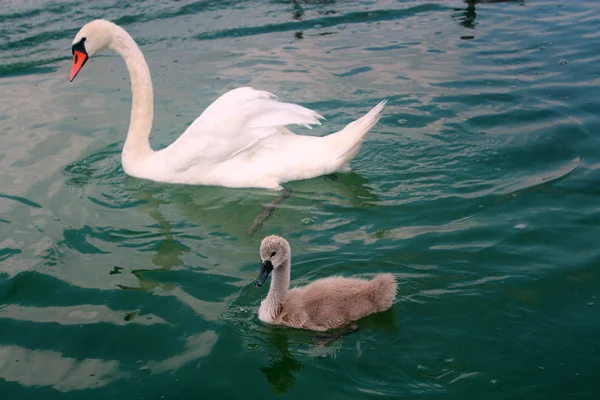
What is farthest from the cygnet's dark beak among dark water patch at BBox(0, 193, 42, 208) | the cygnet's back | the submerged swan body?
dark water patch at BBox(0, 193, 42, 208)

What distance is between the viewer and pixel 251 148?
6691mm

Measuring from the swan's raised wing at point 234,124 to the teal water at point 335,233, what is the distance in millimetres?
438

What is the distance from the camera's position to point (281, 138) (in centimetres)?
676

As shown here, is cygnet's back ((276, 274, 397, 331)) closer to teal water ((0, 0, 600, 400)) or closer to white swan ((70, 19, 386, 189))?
teal water ((0, 0, 600, 400))

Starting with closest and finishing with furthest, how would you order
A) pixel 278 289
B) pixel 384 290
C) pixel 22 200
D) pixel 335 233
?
pixel 384 290, pixel 278 289, pixel 335 233, pixel 22 200

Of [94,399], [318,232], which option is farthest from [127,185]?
[94,399]

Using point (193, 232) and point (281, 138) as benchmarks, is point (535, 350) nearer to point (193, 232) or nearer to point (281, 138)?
point (193, 232)

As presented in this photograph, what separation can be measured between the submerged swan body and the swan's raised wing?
2217 millimetres

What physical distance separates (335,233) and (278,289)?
51.1 inches

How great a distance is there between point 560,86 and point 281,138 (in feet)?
14.3

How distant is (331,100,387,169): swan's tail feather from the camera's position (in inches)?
245

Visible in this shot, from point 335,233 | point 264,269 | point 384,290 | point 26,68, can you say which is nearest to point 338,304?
point 384,290

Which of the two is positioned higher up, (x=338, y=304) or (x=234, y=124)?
(x=234, y=124)

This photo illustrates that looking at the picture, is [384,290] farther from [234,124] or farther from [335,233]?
[234,124]
